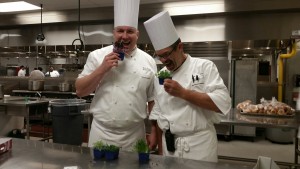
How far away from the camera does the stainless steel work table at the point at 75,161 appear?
1321mm

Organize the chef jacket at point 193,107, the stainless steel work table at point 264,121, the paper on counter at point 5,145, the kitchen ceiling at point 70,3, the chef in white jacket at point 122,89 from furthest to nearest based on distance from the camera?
1. the kitchen ceiling at point 70,3
2. the stainless steel work table at point 264,121
3. the chef in white jacket at point 122,89
4. the chef jacket at point 193,107
5. the paper on counter at point 5,145

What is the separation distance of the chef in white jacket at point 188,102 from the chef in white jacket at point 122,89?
0.69 feet

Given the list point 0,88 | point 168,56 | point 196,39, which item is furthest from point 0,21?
point 168,56

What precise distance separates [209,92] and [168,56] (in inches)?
12.9

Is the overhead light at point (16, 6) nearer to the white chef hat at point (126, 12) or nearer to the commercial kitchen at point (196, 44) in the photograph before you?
the commercial kitchen at point (196, 44)

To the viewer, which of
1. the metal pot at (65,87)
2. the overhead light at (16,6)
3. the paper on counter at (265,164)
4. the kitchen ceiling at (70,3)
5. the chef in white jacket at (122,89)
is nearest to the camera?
the paper on counter at (265,164)

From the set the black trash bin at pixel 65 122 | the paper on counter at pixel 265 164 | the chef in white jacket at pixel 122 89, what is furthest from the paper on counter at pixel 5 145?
the black trash bin at pixel 65 122

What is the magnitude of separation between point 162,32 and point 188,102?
0.46 meters

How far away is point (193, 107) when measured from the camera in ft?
5.24

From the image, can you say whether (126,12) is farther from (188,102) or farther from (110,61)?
(188,102)

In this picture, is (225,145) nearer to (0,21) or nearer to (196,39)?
(196,39)

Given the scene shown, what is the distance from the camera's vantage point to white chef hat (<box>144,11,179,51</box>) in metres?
1.63

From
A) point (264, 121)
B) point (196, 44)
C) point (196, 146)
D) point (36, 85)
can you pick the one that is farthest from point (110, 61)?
point (36, 85)

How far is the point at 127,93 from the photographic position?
1.82 meters
